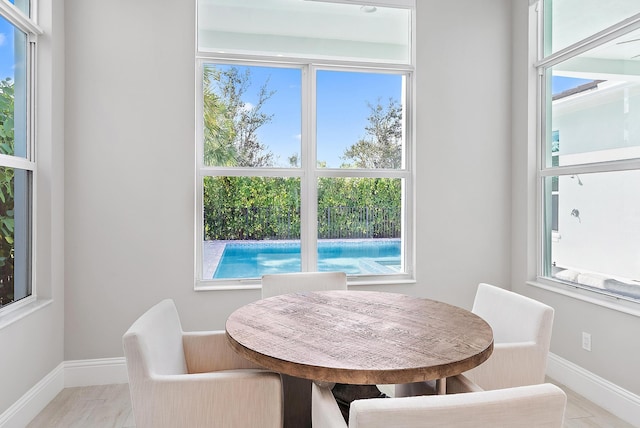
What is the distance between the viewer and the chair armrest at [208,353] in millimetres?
1906

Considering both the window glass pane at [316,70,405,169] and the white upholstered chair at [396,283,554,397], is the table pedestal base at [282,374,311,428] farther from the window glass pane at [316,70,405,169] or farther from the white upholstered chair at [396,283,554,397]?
the window glass pane at [316,70,405,169]

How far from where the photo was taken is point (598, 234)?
9.02 feet

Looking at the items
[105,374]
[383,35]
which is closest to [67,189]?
[105,374]

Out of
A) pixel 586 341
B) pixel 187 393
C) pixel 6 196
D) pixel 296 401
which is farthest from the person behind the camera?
pixel 586 341

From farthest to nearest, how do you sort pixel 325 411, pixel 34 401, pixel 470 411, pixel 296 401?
1. pixel 34 401
2. pixel 296 401
3. pixel 325 411
4. pixel 470 411

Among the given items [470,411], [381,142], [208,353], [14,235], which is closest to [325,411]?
[470,411]

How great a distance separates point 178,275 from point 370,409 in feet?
7.83

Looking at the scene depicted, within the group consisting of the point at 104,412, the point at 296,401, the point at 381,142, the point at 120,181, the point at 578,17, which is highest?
the point at 578,17

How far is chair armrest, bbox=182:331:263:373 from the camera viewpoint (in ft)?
6.25

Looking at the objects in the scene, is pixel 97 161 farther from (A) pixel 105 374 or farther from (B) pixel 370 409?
(B) pixel 370 409

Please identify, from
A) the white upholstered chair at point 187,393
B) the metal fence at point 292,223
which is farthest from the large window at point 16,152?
the white upholstered chair at point 187,393

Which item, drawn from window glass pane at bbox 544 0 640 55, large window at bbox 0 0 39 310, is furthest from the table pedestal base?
window glass pane at bbox 544 0 640 55

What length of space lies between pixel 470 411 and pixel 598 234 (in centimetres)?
238

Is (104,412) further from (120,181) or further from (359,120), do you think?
(359,120)
